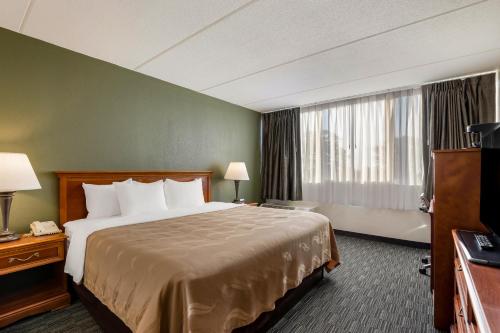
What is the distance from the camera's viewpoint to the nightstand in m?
1.96

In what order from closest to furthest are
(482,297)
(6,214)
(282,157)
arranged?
(482,297)
(6,214)
(282,157)

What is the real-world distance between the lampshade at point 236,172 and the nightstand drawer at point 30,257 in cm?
259

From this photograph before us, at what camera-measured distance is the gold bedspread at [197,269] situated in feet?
4.27

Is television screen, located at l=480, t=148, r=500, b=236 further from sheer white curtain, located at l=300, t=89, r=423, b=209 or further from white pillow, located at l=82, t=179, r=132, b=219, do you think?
white pillow, located at l=82, t=179, r=132, b=219

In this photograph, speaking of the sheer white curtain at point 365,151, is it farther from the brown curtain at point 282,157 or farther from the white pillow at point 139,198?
the white pillow at point 139,198

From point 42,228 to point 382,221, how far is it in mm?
4586

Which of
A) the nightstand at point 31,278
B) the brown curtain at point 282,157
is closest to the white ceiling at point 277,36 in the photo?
the brown curtain at point 282,157

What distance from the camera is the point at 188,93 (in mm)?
3998

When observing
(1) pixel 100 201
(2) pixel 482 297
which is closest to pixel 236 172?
(1) pixel 100 201

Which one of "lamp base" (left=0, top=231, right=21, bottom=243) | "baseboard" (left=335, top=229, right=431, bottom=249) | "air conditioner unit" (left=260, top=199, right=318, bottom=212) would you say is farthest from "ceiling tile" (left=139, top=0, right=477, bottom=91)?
"baseboard" (left=335, top=229, right=431, bottom=249)

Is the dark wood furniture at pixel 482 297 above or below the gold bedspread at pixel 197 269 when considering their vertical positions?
above

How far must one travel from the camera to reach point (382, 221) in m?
4.16

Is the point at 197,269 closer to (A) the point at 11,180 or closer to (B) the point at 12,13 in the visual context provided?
(A) the point at 11,180

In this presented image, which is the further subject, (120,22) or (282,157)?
(282,157)
